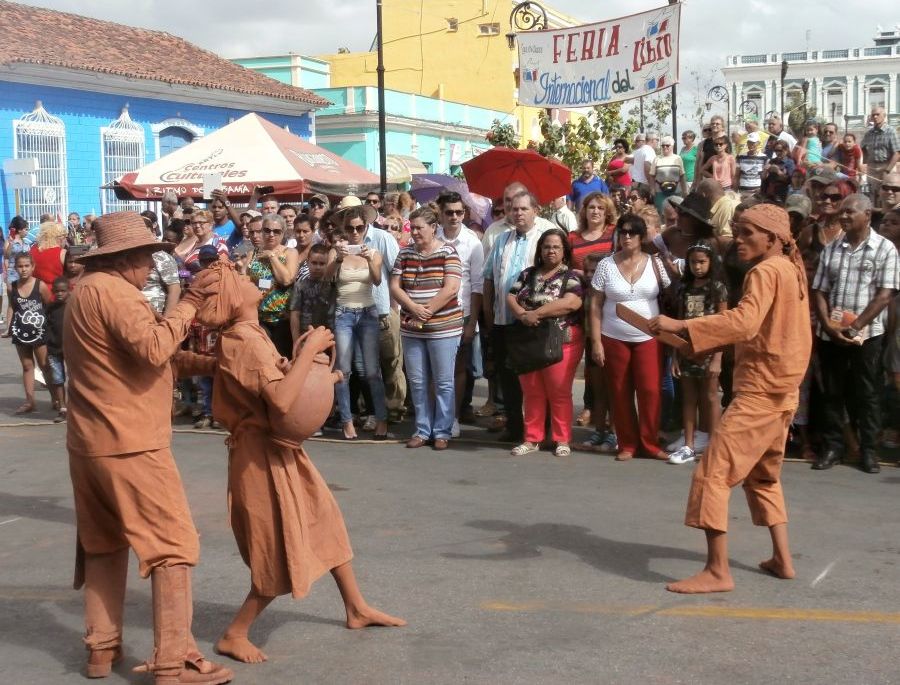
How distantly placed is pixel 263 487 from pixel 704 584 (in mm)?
2262

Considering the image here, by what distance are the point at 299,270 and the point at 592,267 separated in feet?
8.54

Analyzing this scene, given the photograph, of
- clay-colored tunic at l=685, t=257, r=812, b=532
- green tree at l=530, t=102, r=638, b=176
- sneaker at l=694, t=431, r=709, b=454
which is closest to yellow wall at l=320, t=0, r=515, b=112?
green tree at l=530, t=102, r=638, b=176

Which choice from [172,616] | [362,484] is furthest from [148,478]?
[362,484]

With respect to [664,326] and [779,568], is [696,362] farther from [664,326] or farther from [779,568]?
[664,326]

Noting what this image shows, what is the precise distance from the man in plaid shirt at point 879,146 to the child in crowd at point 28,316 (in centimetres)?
1043

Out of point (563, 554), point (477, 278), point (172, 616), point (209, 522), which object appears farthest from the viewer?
point (477, 278)

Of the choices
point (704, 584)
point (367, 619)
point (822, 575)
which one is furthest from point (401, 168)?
point (367, 619)

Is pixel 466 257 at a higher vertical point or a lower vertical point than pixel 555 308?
higher

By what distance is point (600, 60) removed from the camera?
13.0 m

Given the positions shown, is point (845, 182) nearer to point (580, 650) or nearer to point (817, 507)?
point (817, 507)

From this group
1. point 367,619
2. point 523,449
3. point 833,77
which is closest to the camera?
point 367,619

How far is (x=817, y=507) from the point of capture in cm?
760

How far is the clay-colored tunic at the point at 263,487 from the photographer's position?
16.2 ft

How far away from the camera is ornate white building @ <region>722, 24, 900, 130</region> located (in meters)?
107
